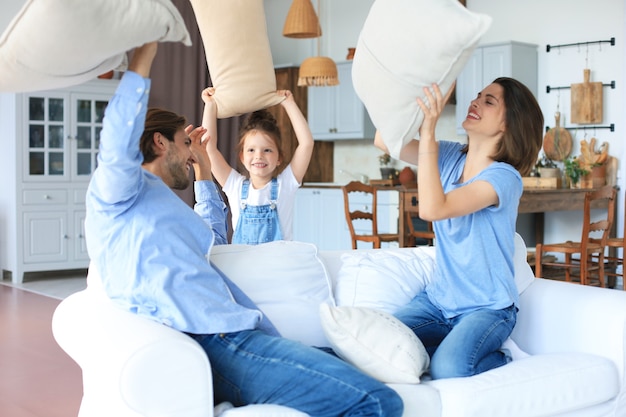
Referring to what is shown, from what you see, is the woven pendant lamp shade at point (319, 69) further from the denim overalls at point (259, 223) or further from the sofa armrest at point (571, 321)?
the sofa armrest at point (571, 321)

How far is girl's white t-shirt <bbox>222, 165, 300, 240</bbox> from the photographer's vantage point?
329cm

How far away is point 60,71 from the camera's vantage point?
1929 mm

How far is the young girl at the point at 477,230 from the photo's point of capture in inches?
94.3

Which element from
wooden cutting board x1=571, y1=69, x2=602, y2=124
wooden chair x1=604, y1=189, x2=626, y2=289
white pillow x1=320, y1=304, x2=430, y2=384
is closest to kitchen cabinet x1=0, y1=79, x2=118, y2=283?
wooden cutting board x1=571, y1=69, x2=602, y2=124

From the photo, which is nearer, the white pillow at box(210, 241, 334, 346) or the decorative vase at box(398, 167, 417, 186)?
the white pillow at box(210, 241, 334, 346)

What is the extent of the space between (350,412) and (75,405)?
2119 millimetres

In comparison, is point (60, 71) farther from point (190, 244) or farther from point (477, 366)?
point (477, 366)

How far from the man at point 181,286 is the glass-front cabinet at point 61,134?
5910mm

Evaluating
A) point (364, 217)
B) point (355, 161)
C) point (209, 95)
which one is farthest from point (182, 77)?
point (209, 95)

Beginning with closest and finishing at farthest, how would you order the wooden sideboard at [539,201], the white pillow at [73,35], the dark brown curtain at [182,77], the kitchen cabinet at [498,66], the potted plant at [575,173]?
the white pillow at [73,35] < the wooden sideboard at [539,201] < the potted plant at [575,173] < the kitchen cabinet at [498,66] < the dark brown curtain at [182,77]

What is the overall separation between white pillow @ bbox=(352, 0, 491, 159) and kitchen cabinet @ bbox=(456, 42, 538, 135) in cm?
498

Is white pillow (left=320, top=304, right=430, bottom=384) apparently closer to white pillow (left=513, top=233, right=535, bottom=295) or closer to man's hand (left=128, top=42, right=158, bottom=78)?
white pillow (left=513, top=233, right=535, bottom=295)

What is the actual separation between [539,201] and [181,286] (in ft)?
14.7

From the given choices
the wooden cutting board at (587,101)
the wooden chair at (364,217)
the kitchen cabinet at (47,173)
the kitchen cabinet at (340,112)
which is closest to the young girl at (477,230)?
the wooden chair at (364,217)
